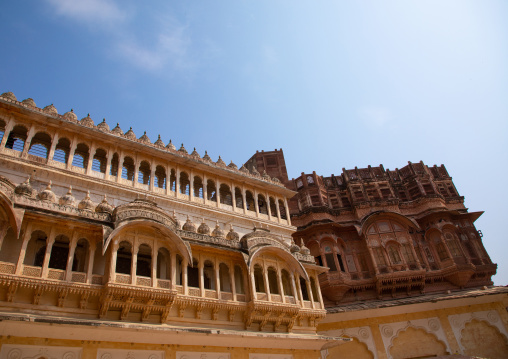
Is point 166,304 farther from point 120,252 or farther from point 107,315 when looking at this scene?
point 120,252

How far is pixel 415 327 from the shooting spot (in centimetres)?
2147

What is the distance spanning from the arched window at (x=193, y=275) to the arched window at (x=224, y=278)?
48.5 inches

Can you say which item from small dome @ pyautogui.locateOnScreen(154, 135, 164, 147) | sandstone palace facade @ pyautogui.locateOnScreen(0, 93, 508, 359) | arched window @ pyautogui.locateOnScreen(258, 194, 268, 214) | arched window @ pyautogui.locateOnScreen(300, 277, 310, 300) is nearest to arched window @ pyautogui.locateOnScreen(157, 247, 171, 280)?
sandstone palace facade @ pyautogui.locateOnScreen(0, 93, 508, 359)

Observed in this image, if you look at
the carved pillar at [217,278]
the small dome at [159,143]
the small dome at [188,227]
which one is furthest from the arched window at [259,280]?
the small dome at [159,143]

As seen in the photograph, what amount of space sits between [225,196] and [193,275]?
6712 mm

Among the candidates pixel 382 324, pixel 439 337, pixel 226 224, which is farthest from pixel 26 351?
pixel 439 337

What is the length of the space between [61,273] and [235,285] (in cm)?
740

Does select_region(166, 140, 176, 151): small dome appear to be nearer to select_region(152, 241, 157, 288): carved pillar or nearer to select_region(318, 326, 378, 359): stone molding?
select_region(152, 241, 157, 288): carved pillar

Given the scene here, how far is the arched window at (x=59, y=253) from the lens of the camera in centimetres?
1374

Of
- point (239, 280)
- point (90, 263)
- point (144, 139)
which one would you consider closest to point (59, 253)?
point (90, 263)

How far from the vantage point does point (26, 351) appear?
1150 cm

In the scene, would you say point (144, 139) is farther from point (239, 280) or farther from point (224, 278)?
point (239, 280)

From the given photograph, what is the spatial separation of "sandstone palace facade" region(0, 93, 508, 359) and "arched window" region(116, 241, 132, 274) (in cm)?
7

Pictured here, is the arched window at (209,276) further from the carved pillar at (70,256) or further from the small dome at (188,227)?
the carved pillar at (70,256)
